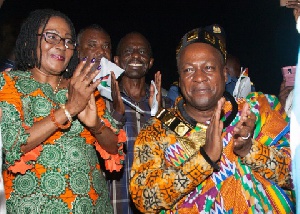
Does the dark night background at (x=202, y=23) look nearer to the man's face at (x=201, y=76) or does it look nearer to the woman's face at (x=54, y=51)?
the woman's face at (x=54, y=51)

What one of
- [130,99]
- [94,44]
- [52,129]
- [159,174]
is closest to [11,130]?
[52,129]

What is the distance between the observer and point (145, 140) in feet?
Result: 7.45

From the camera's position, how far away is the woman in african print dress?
7.47ft

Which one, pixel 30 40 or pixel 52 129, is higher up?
pixel 30 40

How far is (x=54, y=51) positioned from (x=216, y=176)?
1284 millimetres

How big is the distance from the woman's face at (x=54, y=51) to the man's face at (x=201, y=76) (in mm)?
776

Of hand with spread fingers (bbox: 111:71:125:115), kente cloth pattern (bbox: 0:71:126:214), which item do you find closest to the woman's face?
kente cloth pattern (bbox: 0:71:126:214)

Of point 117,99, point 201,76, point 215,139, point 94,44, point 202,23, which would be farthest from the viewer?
point 202,23

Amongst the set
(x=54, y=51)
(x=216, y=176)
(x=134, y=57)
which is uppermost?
(x=134, y=57)

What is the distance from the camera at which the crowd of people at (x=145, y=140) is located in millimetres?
2098

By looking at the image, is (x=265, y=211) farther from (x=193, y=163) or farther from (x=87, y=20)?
(x=87, y=20)

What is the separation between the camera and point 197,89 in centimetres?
239

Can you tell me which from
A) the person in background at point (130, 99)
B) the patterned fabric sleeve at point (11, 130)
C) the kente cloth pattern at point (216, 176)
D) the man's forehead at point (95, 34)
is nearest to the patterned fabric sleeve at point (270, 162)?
the kente cloth pattern at point (216, 176)

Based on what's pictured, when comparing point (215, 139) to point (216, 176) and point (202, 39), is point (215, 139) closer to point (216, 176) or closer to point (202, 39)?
point (216, 176)
